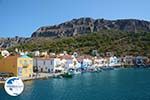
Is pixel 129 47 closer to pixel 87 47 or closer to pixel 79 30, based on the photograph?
pixel 87 47

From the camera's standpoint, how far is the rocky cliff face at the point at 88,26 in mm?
159125

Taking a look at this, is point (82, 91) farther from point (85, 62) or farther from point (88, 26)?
point (88, 26)

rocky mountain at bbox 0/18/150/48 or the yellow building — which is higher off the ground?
rocky mountain at bbox 0/18/150/48

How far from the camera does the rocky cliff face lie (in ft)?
522

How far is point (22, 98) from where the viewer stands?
76.7ft

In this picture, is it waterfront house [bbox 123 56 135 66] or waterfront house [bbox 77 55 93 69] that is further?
waterfront house [bbox 123 56 135 66]

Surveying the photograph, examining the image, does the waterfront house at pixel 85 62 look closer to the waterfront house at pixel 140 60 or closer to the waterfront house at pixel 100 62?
the waterfront house at pixel 100 62

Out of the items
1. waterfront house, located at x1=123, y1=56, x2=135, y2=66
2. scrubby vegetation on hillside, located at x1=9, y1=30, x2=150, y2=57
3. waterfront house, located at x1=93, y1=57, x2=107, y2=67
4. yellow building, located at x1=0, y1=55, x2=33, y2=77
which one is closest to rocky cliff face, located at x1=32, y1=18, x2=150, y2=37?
scrubby vegetation on hillside, located at x1=9, y1=30, x2=150, y2=57

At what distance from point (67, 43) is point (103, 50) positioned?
1149 cm

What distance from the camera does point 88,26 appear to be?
163m

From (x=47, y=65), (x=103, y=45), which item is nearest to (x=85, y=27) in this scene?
(x=103, y=45)

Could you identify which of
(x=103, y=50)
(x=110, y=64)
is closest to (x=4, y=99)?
(x=110, y=64)

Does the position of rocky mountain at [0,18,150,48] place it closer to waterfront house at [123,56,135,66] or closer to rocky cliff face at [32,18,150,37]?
rocky cliff face at [32,18,150,37]

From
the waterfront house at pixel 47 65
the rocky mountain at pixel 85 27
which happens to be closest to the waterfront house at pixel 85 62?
the waterfront house at pixel 47 65
